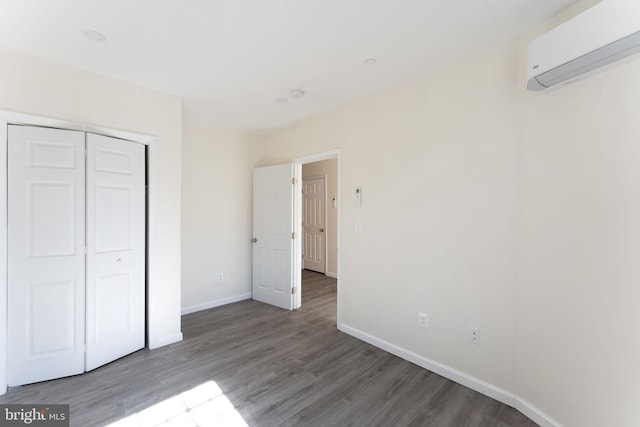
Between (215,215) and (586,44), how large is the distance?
13.1ft

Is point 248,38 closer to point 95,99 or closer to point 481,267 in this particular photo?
point 95,99

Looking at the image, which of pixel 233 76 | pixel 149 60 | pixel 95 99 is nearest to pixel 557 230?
pixel 233 76

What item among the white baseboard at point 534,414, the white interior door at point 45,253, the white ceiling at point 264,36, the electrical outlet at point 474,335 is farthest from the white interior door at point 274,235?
the white baseboard at point 534,414

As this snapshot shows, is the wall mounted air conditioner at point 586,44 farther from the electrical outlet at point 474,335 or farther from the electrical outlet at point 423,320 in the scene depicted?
the electrical outlet at point 423,320

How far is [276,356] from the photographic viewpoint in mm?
2643

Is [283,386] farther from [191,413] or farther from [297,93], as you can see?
[297,93]

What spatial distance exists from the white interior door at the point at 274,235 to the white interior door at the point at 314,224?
79.3 inches

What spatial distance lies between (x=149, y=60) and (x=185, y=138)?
155cm

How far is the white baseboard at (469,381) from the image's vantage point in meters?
1.78

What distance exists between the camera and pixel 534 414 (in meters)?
1.79

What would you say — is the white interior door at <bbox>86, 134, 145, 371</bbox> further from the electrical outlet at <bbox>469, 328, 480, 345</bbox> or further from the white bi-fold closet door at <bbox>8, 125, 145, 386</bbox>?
the electrical outlet at <bbox>469, 328, 480, 345</bbox>

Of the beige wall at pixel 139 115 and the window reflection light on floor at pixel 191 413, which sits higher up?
the beige wall at pixel 139 115
